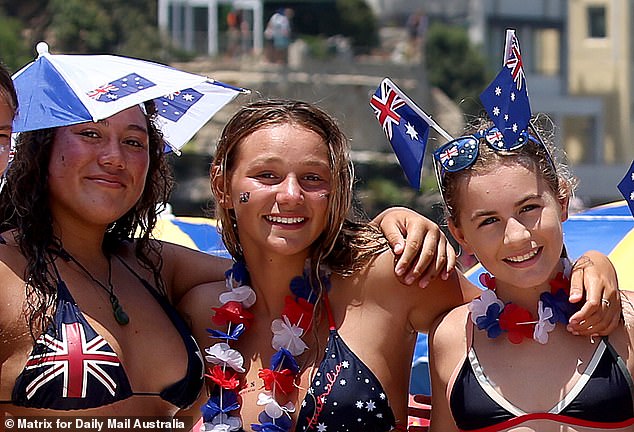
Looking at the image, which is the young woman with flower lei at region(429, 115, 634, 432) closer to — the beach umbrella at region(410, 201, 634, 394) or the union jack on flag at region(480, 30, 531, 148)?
the union jack on flag at region(480, 30, 531, 148)

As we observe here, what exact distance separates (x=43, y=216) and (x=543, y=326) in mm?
1423

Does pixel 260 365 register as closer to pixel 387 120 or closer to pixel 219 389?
pixel 219 389

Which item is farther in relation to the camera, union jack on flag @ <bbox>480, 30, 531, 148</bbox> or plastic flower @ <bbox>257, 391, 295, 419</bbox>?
plastic flower @ <bbox>257, 391, 295, 419</bbox>

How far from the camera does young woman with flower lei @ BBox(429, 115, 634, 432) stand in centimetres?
300

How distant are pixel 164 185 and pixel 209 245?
4.32ft

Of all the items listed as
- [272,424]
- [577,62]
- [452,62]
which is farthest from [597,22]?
[272,424]

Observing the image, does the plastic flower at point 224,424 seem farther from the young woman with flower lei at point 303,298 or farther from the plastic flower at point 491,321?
the plastic flower at point 491,321

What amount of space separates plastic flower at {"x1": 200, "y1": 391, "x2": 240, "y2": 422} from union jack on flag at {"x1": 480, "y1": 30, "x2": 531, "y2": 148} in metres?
1.04

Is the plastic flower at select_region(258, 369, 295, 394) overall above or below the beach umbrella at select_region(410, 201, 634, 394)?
below

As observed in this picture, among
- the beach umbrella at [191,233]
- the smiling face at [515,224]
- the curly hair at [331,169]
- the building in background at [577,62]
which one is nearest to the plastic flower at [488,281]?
the smiling face at [515,224]

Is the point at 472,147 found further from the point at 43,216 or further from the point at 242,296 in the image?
the point at 43,216

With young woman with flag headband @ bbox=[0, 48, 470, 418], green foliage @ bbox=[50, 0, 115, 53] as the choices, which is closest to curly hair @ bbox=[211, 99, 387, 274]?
young woman with flag headband @ bbox=[0, 48, 470, 418]

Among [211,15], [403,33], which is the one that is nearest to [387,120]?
[211,15]

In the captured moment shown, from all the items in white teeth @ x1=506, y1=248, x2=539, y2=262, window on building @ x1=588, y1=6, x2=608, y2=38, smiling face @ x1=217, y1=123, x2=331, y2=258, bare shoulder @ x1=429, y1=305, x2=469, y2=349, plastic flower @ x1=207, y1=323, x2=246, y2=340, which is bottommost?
plastic flower @ x1=207, y1=323, x2=246, y2=340
